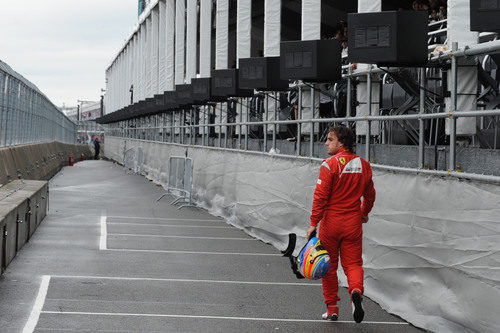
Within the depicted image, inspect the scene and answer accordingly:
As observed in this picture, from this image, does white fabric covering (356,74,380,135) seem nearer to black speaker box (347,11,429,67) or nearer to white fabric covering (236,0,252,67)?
black speaker box (347,11,429,67)

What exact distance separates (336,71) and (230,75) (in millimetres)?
7542

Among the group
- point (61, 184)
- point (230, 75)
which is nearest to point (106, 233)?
point (230, 75)

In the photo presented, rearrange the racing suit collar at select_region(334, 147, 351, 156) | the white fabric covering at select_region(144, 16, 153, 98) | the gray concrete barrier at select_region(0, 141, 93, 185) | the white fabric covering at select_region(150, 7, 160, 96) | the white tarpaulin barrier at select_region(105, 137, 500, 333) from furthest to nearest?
the white fabric covering at select_region(144, 16, 153, 98) → the white fabric covering at select_region(150, 7, 160, 96) → the gray concrete barrier at select_region(0, 141, 93, 185) → the racing suit collar at select_region(334, 147, 351, 156) → the white tarpaulin barrier at select_region(105, 137, 500, 333)

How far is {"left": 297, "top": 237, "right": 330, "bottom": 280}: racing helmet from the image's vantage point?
777 cm

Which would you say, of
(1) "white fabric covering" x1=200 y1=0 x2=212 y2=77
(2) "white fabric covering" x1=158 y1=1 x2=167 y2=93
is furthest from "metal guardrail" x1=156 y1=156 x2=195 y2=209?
(2) "white fabric covering" x1=158 y1=1 x2=167 y2=93

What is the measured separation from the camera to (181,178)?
75.3 feet

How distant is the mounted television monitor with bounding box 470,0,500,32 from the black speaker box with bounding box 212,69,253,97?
479 inches

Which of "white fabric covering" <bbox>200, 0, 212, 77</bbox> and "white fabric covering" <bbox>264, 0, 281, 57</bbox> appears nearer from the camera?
"white fabric covering" <bbox>264, 0, 281, 57</bbox>

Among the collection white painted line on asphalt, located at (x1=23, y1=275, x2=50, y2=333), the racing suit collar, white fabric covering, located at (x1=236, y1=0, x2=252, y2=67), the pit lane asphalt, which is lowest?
the pit lane asphalt

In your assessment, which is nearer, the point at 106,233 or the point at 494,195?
the point at 494,195

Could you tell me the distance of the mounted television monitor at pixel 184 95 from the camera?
2723cm

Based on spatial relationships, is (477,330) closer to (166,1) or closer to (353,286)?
(353,286)

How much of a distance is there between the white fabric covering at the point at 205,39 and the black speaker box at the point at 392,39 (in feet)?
63.3

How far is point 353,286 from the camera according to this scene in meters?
7.70
